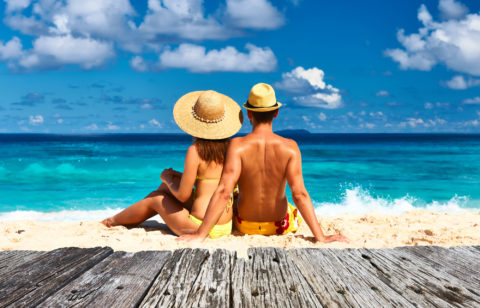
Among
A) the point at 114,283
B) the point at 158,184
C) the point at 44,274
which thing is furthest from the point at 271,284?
the point at 158,184

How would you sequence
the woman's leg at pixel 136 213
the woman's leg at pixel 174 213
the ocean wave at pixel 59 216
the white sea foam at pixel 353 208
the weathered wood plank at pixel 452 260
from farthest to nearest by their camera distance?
the white sea foam at pixel 353 208 → the ocean wave at pixel 59 216 → the woman's leg at pixel 136 213 → the woman's leg at pixel 174 213 → the weathered wood plank at pixel 452 260

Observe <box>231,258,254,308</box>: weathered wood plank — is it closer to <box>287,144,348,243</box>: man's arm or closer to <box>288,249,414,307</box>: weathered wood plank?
<box>288,249,414,307</box>: weathered wood plank

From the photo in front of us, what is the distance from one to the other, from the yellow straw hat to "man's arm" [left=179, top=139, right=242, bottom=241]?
36cm

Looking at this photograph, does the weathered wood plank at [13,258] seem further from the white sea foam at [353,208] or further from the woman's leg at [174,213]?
the white sea foam at [353,208]

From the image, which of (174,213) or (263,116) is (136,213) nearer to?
(174,213)

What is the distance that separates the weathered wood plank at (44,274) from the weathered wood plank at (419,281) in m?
1.75

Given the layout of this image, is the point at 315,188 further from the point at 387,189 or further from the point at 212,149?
the point at 212,149

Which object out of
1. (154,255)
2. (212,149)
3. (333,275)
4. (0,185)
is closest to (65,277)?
(154,255)

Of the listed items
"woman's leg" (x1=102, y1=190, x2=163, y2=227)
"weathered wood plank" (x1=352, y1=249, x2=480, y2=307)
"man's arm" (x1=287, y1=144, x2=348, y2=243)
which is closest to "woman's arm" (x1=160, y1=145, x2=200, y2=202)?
"woman's leg" (x1=102, y1=190, x2=163, y2=227)

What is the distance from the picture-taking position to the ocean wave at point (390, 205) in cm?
889

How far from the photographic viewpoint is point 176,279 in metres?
2.17

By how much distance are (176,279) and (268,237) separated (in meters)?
1.63

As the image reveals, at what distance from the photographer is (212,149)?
3697 millimetres

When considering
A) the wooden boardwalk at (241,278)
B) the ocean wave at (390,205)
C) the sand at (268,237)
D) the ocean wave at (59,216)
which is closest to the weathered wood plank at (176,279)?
the wooden boardwalk at (241,278)
